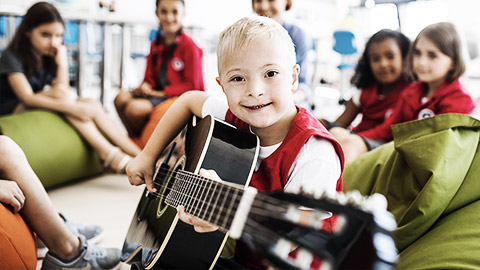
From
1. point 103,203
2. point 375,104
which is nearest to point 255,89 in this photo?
point 103,203

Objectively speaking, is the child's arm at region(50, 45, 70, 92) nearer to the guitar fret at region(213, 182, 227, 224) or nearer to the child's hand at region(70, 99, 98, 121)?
the child's hand at region(70, 99, 98, 121)

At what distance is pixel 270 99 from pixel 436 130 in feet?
1.90

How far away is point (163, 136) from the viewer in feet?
4.53

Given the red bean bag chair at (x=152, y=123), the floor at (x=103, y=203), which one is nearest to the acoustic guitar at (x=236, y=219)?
the floor at (x=103, y=203)

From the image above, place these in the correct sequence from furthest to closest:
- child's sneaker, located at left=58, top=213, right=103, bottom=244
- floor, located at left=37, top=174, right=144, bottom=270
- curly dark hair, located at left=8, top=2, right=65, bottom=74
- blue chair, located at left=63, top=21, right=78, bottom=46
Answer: blue chair, located at left=63, top=21, right=78, bottom=46 → curly dark hair, located at left=8, top=2, right=65, bottom=74 → floor, located at left=37, top=174, right=144, bottom=270 → child's sneaker, located at left=58, top=213, right=103, bottom=244

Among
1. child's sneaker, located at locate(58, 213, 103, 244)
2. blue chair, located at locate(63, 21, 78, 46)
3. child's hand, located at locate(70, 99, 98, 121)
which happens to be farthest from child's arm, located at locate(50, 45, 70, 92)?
blue chair, located at locate(63, 21, 78, 46)

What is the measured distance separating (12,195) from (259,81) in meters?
0.78

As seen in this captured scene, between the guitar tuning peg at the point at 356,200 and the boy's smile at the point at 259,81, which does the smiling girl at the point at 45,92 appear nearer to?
the boy's smile at the point at 259,81

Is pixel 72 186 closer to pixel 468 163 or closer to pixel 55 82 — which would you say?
pixel 55 82

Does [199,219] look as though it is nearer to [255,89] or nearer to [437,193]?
[255,89]

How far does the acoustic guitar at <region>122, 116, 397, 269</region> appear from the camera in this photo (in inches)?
22.9

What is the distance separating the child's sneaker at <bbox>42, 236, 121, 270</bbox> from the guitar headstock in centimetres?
87

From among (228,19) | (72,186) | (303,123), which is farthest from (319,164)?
(228,19)

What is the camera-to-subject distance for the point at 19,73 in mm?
2512
